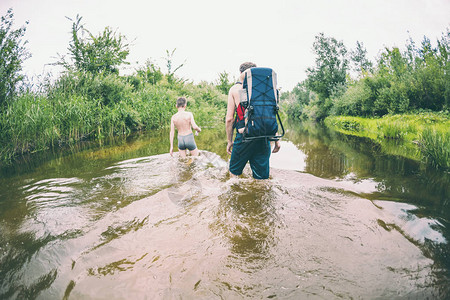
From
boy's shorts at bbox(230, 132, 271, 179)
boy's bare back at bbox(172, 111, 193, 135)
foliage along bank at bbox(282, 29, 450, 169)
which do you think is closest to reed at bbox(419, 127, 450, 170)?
foliage along bank at bbox(282, 29, 450, 169)

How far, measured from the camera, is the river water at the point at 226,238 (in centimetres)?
194

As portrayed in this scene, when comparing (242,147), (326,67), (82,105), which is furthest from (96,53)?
(326,67)

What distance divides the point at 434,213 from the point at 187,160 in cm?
533

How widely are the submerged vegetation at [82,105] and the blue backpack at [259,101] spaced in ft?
28.7

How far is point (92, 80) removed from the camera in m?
15.1

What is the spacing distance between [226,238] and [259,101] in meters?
1.94

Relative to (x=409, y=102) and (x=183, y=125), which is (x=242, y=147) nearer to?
(x=183, y=125)

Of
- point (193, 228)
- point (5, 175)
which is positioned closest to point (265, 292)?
point (193, 228)

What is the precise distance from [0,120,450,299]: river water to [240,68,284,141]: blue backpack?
3.82 ft

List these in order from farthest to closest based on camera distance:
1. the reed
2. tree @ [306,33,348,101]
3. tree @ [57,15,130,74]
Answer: tree @ [306,33,348,101] → tree @ [57,15,130,74] → the reed

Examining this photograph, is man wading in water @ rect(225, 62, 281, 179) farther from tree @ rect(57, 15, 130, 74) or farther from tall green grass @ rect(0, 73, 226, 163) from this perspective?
tree @ rect(57, 15, 130, 74)

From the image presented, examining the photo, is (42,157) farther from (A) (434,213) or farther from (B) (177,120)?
(A) (434,213)

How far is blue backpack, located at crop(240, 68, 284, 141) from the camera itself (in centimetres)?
337

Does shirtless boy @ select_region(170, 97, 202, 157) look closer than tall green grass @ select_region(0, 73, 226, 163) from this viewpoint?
Yes
